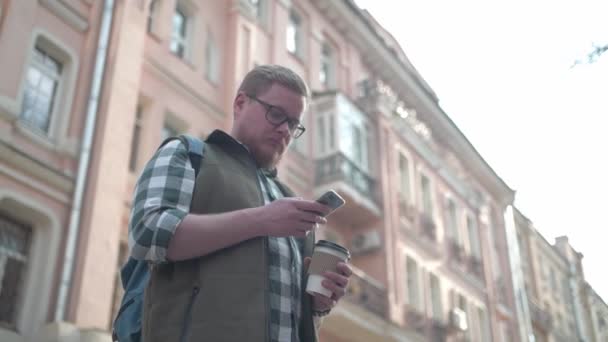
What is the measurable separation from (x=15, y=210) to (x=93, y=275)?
58.0 inches

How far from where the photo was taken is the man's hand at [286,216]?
232 centimetres

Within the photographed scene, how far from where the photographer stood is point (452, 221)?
25.8m

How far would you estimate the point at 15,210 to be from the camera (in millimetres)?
10648

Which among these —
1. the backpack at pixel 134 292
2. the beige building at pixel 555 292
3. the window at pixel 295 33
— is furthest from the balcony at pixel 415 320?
the backpack at pixel 134 292

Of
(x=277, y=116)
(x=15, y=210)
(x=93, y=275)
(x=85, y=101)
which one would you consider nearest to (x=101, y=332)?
(x=93, y=275)

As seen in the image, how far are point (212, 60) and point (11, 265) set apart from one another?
25.4 feet

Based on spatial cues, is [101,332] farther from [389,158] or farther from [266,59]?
[389,158]

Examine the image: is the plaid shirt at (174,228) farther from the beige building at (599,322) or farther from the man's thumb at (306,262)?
the beige building at (599,322)

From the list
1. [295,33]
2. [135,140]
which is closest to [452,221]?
[295,33]

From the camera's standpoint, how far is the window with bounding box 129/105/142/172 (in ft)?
43.7

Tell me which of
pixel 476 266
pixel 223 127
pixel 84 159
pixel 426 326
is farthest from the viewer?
pixel 476 266

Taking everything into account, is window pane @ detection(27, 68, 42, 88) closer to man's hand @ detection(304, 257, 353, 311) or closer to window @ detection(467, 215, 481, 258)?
man's hand @ detection(304, 257, 353, 311)

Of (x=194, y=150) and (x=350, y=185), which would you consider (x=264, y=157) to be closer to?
(x=194, y=150)

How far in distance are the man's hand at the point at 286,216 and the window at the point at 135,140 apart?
11.2m
